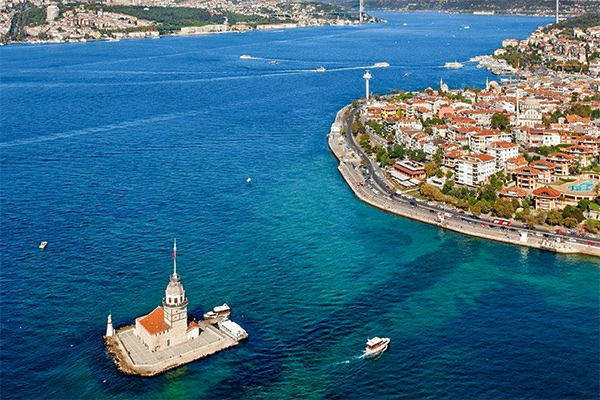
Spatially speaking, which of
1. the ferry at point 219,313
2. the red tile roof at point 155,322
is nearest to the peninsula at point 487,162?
the ferry at point 219,313

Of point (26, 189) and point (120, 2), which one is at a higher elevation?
point (120, 2)

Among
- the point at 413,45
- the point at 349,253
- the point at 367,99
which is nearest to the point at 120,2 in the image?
the point at 413,45

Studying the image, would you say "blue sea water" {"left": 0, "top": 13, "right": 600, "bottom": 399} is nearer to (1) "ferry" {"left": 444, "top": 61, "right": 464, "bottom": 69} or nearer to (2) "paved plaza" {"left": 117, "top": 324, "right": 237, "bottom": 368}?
(2) "paved plaza" {"left": 117, "top": 324, "right": 237, "bottom": 368}

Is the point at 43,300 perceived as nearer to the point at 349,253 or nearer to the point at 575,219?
the point at 349,253

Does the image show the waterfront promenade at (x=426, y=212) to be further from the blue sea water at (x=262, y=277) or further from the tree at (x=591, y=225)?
the tree at (x=591, y=225)

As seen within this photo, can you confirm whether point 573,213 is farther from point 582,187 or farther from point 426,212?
point 426,212
